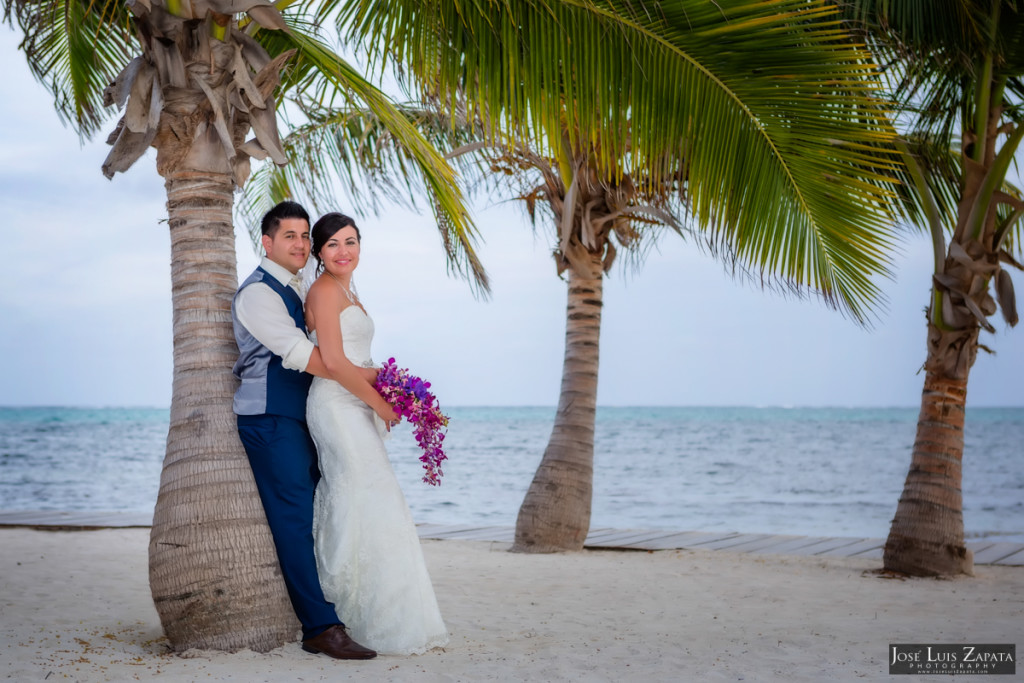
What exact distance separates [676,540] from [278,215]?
6.02 m

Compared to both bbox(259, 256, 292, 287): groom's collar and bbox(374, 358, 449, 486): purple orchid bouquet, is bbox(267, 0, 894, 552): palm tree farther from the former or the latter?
bbox(374, 358, 449, 486): purple orchid bouquet

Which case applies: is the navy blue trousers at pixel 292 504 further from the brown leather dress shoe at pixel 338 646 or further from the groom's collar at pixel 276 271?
the groom's collar at pixel 276 271

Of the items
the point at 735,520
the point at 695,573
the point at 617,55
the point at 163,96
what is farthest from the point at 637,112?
the point at 735,520

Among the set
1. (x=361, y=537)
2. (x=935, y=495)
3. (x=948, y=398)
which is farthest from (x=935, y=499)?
(x=361, y=537)

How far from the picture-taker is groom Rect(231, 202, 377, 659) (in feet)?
13.3

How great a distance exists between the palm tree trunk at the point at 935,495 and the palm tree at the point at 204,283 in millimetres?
5166

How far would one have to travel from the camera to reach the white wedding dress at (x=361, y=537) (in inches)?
161

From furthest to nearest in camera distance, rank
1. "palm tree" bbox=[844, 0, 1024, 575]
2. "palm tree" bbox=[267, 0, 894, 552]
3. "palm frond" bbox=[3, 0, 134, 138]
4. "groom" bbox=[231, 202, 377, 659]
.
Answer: "palm tree" bbox=[844, 0, 1024, 575] < "palm frond" bbox=[3, 0, 134, 138] < "palm tree" bbox=[267, 0, 894, 552] < "groom" bbox=[231, 202, 377, 659]

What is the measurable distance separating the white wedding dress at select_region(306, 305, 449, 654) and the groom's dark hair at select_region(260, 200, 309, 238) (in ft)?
1.78

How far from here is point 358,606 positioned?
4148 millimetres

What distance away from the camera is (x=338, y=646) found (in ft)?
13.2

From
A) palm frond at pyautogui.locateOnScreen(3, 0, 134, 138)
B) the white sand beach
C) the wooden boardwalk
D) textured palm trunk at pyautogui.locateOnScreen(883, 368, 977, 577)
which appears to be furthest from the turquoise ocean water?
palm frond at pyautogui.locateOnScreen(3, 0, 134, 138)

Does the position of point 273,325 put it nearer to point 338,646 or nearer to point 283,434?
point 283,434

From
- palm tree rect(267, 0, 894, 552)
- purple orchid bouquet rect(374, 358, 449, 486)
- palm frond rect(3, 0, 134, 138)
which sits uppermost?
palm frond rect(3, 0, 134, 138)
